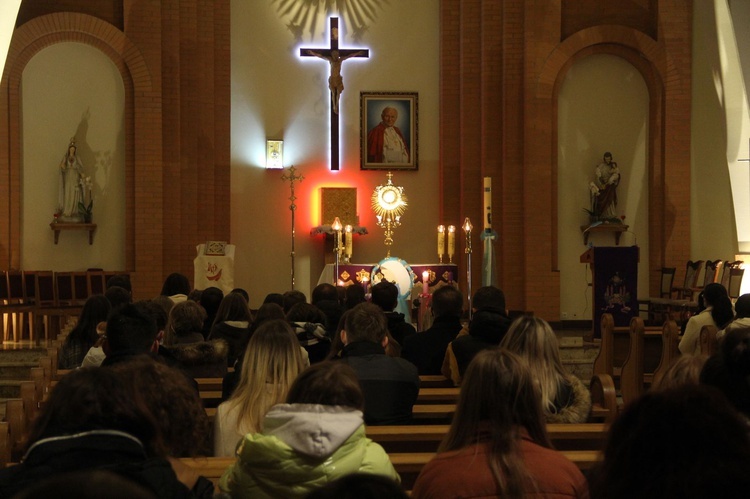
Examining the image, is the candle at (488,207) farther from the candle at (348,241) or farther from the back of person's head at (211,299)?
the back of person's head at (211,299)

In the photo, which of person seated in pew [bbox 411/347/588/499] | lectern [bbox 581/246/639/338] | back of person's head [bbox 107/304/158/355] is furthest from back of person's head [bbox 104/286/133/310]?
lectern [bbox 581/246/639/338]

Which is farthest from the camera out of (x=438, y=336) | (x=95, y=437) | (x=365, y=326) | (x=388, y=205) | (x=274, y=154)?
(x=274, y=154)

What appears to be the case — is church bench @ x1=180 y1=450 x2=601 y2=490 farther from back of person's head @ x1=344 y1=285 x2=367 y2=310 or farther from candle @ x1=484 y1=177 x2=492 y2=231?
candle @ x1=484 y1=177 x2=492 y2=231

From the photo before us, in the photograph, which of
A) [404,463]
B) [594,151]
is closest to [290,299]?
[404,463]

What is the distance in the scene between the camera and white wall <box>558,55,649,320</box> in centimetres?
1458

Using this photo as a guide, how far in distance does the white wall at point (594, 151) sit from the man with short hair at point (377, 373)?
9.96 m

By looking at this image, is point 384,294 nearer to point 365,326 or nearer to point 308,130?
point 365,326

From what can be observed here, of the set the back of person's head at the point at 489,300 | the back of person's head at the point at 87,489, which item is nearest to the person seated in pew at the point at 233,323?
the back of person's head at the point at 489,300

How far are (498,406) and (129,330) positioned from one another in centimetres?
188

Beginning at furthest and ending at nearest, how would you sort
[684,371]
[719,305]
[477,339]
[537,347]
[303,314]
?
[719,305], [303,314], [477,339], [537,347], [684,371]

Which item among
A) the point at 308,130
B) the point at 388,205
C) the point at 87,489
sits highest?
the point at 308,130

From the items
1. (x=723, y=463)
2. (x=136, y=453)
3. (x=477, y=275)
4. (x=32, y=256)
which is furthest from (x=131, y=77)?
(x=723, y=463)

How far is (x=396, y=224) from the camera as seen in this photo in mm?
15047

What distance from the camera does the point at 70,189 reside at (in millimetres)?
13797
